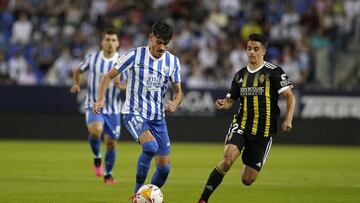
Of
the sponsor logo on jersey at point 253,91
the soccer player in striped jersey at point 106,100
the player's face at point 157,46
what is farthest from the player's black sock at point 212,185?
the soccer player in striped jersey at point 106,100

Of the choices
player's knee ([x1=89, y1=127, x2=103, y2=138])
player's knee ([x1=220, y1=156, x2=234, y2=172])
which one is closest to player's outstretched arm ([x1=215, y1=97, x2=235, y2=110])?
player's knee ([x1=220, y1=156, x2=234, y2=172])

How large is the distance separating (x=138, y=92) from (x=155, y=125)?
0.49 metres

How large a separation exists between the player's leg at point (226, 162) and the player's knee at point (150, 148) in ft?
2.56

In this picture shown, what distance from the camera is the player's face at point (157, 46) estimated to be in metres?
10.6

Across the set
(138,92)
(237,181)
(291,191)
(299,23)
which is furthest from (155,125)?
(299,23)

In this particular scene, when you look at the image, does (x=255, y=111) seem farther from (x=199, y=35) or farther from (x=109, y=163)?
(x=199, y=35)

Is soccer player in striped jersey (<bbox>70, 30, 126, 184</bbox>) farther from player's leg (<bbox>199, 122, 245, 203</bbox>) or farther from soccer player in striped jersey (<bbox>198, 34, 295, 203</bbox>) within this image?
player's leg (<bbox>199, 122, 245, 203</bbox>)

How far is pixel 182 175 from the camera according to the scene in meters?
15.3

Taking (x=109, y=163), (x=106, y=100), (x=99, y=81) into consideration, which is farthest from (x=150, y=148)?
(x=99, y=81)

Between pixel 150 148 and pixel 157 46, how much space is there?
4.32ft

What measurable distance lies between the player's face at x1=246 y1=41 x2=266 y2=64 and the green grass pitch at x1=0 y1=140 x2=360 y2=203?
202 cm

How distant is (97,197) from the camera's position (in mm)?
11469

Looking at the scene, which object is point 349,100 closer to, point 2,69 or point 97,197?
point 2,69

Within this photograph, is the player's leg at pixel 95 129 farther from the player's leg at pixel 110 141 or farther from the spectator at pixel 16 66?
the spectator at pixel 16 66
